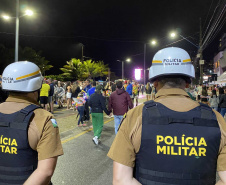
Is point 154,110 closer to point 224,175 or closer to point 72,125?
point 224,175

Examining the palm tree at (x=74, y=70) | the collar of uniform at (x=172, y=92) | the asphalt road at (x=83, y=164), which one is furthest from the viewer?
the palm tree at (x=74, y=70)

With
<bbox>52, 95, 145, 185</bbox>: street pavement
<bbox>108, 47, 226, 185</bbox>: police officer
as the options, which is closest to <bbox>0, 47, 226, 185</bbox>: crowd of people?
<bbox>108, 47, 226, 185</bbox>: police officer

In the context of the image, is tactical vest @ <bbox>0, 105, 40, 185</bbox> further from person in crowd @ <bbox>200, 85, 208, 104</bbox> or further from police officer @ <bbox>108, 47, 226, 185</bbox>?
person in crowd @ <bbox>200, 85, 208, 104</bbox>

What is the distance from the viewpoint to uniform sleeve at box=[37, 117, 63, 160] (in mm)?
1684

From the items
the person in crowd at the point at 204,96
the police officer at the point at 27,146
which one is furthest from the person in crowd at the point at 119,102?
the person in crowd at the point at 204,96

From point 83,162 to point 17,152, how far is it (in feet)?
11.7

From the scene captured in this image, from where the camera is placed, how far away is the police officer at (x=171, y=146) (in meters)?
1.42

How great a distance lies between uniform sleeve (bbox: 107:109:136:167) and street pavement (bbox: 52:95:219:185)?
277cm

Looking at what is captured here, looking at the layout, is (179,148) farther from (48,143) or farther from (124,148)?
(48,143)

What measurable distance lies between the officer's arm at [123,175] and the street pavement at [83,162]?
9.00ft

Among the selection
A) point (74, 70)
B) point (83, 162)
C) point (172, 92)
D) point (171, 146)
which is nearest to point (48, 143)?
point (171, 146)

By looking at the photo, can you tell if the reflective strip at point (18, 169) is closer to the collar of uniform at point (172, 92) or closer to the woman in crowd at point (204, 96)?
the collar of uniform at point (172, 92)

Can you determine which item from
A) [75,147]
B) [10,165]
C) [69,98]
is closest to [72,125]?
[75,147]

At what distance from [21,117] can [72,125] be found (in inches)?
303
